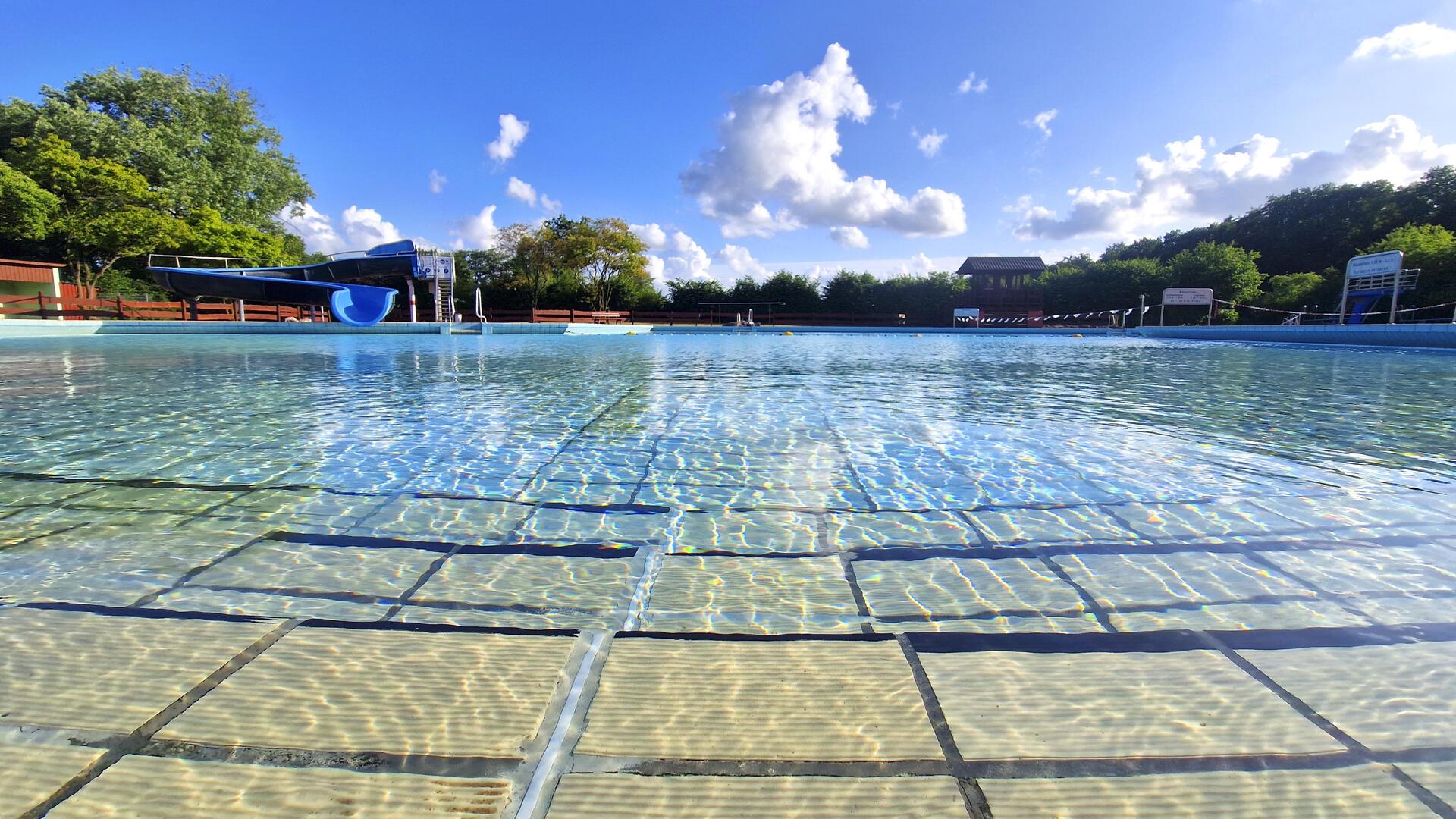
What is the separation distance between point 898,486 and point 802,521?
72 centimetres

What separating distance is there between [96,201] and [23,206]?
191 cm

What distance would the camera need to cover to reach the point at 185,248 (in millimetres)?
24422

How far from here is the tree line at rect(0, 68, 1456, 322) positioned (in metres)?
22.8

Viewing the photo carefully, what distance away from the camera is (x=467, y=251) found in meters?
39.3

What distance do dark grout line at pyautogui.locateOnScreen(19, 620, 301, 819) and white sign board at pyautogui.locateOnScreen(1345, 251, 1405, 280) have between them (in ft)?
81.7

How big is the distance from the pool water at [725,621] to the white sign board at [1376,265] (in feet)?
63.9

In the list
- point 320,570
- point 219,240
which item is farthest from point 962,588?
point 219,240

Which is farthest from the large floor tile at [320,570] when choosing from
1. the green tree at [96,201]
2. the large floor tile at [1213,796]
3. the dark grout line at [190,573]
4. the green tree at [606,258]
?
the green tree at [606,258]

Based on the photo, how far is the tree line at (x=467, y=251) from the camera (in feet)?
74.8

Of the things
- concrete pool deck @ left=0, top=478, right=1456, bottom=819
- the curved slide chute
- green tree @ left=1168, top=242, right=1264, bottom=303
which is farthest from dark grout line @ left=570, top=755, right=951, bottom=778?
green tree @ left=1168, top=242, right=1264, bottom=303

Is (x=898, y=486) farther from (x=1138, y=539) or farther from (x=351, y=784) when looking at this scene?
(x=351, y=784)

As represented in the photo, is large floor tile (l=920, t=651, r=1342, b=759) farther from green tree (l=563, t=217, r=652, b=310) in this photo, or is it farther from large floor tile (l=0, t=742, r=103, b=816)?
green tree (l=563, t=217, r=652, b=310)

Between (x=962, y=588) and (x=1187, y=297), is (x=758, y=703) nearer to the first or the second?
(x=962, y=588)

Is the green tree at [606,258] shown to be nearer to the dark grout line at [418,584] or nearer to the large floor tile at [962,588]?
the dark grout line at [418,584]
